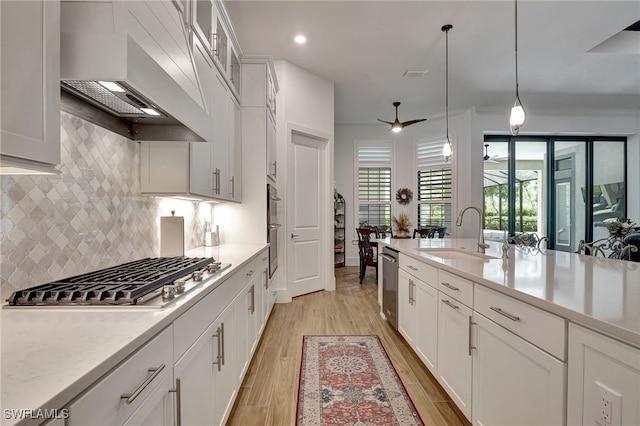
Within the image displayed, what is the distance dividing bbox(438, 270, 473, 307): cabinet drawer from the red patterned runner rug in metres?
0.77

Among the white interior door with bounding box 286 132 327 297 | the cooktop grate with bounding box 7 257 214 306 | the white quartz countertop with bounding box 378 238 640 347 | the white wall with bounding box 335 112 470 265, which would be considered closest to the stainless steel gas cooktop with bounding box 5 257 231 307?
the cooktop grate with bounding box 7 257 214 306

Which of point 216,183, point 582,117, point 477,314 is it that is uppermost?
point 582,117

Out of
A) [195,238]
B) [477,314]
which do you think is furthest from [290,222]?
[477,314]

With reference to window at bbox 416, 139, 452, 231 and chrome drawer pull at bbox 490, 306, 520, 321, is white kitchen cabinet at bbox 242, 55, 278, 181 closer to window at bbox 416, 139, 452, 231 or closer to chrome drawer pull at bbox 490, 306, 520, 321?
chrome drawer pull at bbox 490, 306, 520, 321

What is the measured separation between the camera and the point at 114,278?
1.21 metres

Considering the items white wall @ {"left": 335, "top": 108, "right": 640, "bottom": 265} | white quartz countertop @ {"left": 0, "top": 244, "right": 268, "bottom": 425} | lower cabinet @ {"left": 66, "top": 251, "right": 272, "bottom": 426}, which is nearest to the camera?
white quartz countertop @ {"left": 0, "top": 244, "right": 268, "bottom": 425}

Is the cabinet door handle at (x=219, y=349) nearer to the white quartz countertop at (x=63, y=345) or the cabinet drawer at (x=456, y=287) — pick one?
the white quartz countertop at (x=63, y=345)

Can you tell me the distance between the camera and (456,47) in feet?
12.2

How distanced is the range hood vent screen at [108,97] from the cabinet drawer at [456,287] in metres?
1.77

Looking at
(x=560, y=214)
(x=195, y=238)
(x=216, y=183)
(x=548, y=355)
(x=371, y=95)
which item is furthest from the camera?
(x=560, y=214)

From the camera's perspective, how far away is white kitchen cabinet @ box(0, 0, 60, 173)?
0.69 m

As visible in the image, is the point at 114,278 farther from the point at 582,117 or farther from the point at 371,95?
the point at 582,117

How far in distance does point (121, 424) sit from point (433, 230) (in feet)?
19.3

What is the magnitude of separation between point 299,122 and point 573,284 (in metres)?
3.65
